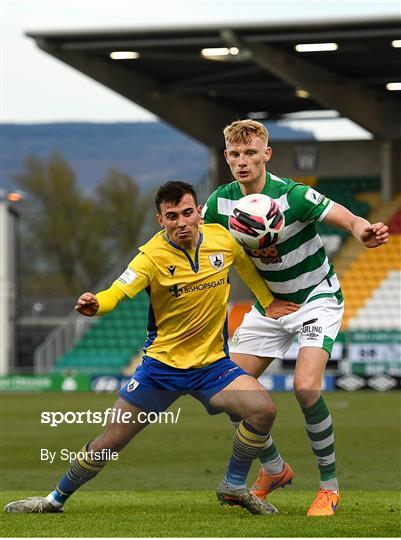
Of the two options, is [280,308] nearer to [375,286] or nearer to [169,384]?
[169,384]

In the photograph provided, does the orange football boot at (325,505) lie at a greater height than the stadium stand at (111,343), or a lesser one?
greater

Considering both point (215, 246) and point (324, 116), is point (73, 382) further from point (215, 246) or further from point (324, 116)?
point (215, 246)

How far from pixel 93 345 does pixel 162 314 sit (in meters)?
21.7

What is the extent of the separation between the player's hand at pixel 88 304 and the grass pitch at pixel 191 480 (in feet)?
3.84

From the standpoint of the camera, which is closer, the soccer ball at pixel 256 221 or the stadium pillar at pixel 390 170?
the soccer ball at pixel 256 221

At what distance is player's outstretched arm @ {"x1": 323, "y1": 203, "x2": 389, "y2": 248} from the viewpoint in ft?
23.9

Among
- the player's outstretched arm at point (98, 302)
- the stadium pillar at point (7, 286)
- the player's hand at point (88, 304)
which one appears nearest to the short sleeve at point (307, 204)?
the player's outstretched arm at point (98, 302)

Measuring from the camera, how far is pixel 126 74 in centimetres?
2809

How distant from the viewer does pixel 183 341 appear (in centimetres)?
761

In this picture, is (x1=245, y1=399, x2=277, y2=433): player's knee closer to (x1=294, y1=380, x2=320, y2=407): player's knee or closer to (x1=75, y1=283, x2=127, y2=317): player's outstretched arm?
(x1=294, y1=380, x2=320, y2=407): player's knee

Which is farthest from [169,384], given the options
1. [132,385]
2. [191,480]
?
[191,480]

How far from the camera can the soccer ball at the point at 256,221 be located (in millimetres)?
7652

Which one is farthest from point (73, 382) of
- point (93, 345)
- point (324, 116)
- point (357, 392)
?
point (324, 116)

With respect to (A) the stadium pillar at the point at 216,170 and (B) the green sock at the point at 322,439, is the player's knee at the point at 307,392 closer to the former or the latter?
(B) the green sock at the point at 322,439
